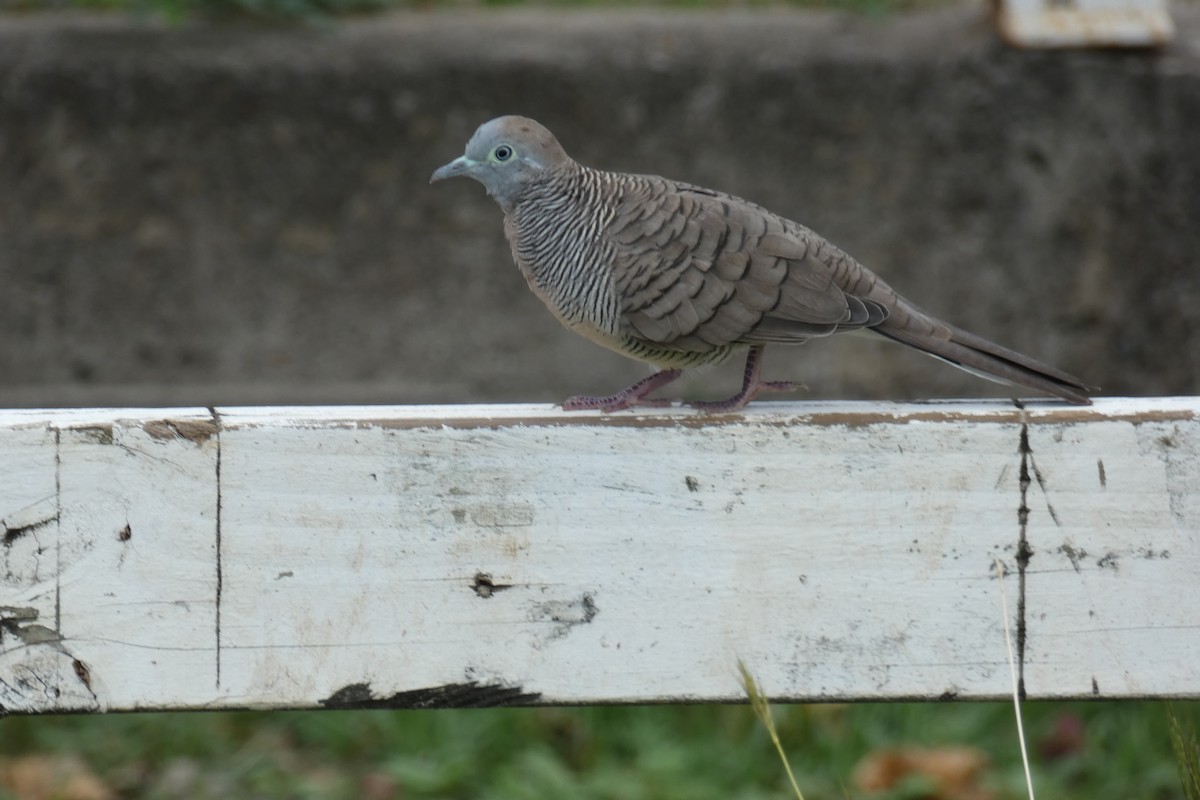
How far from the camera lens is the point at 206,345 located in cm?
449

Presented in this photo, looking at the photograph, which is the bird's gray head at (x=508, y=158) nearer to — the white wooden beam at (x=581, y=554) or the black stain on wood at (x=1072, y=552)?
the white wooden beam at (x=581, y=554)

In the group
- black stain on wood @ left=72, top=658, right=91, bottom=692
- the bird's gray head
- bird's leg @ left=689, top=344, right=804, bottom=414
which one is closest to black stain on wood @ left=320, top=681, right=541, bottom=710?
black stain on wood @ left=72, top=658, right=91, bottom=692

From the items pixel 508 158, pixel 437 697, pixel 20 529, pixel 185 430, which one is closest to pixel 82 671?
pixel 20 529

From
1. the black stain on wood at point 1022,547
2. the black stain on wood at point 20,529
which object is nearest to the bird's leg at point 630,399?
the black stain on wood at point 1022,547

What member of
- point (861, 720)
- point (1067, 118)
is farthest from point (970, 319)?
point (861, 720)

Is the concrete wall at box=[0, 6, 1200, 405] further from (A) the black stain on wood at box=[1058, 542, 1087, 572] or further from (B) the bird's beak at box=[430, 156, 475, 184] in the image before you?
(A) the black stain on wood at box=[1058, 542, 1087, 572]

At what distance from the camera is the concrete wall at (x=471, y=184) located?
4.36m

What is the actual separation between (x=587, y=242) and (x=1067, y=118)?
8.67ft

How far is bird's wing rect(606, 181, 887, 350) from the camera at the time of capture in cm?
230

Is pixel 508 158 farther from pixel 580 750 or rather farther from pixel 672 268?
pixel 580 750

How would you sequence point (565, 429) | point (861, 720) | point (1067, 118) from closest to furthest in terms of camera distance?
point (565, 429) → point (861, 720) → point (1067, 118)

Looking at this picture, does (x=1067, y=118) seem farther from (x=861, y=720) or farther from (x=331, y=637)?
(x=331, y=637)

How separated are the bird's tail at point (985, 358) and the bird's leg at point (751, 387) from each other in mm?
199

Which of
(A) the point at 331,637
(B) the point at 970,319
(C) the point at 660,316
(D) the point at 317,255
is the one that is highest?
(D) the point at 317,255
